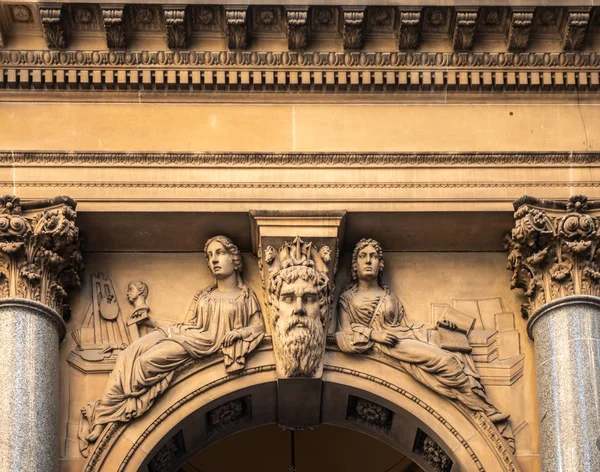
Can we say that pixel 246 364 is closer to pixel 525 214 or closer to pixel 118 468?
pixel 118 468

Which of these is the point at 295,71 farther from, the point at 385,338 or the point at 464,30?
the point at 385,338

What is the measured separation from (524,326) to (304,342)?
284cm

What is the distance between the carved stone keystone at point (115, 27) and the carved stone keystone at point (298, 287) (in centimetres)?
278

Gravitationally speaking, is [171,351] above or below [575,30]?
below

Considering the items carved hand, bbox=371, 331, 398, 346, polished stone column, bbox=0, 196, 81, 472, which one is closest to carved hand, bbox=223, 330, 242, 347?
carved hand, bbox=371, 331, 398, 346

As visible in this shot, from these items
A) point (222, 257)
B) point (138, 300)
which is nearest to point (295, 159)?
point (222, 257)

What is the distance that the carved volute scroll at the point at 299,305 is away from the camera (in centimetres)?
2478

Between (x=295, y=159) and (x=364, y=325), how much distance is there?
2.20 m

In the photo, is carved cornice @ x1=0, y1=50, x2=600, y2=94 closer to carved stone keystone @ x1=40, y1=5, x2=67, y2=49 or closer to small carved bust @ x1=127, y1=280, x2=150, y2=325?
carved stone keystone @ x1=40, y1=5, x2=67, y2=49

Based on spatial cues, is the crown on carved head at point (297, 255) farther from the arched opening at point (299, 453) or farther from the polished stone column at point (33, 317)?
the arched opening at point (299, 453)

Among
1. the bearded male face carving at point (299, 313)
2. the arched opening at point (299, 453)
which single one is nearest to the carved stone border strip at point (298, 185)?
the bearded male face carving at point (299, 313)

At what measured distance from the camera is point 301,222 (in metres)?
25.2

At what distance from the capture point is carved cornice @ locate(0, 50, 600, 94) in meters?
25.9

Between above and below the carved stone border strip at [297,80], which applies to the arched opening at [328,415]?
below
